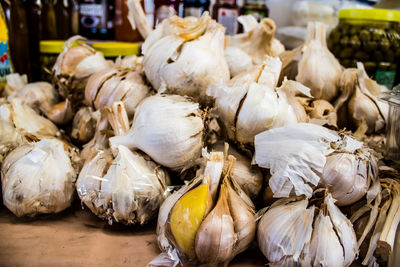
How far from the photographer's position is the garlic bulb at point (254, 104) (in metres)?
0.73

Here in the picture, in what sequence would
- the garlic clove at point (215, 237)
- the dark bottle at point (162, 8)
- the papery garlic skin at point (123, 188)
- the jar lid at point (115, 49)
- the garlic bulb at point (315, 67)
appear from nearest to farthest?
the garlic clove at point (215, 237) → the papery garlic skin at point (123, 188) → the garlic bulb at point (315, 67) → the jar lid at point (115, 49) → the dark bottle at point (162, 8)

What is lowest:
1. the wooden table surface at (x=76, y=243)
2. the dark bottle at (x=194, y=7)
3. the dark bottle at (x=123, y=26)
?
the wooden table surface at (x=76, y=243)

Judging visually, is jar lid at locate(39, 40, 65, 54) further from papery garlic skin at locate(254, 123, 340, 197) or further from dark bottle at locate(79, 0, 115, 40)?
papery garlic skin at locate(254, 123, 340, 197)

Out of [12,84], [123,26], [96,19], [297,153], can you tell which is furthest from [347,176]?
[96,19]

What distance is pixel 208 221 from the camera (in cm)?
60

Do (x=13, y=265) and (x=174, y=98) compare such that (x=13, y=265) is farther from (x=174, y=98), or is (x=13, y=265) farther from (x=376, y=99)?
(x=376, y=99)

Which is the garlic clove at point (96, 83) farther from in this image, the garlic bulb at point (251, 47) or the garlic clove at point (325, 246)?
the garlic clove at point (325, 246)

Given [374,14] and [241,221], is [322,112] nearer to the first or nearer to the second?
[241,221]

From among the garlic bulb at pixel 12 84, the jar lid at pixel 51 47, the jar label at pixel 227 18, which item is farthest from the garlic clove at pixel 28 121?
the jar label at pixel 227 18

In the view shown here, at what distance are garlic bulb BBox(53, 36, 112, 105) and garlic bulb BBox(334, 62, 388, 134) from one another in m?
0.70

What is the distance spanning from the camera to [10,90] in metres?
1.17

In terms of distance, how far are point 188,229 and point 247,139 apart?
25 cm

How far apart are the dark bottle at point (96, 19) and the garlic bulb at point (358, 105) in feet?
3.61

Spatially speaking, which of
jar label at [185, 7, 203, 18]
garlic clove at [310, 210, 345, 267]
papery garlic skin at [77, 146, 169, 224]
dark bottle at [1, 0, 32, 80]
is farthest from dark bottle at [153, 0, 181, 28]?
garlic clove at [310, 210, 345, 267]
